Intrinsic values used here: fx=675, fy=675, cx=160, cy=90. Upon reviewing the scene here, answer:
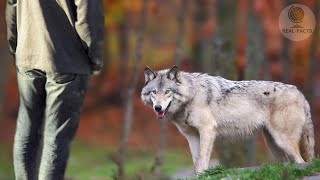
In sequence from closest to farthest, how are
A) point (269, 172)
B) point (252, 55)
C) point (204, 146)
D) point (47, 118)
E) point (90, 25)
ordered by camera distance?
point (90, 25), point (47, 118), point (269, 172), point (204, 146), point (252, 55)

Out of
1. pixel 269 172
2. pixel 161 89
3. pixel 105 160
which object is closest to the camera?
pixel 269 172

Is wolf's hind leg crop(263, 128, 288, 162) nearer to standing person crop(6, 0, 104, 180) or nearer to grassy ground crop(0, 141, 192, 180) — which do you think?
standing person crop(6, 0, 104, 180)

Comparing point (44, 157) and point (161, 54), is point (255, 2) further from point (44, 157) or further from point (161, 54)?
point (161, 54)

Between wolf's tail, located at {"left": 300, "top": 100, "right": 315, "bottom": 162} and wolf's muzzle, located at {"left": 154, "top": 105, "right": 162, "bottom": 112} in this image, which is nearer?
wolf's muzzle, located at {"left": 154, "top": 105, "right": 162, "bottom": 112}

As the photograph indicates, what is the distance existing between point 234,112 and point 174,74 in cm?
79

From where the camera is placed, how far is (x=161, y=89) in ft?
21.8

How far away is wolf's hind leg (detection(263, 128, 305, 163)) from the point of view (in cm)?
700

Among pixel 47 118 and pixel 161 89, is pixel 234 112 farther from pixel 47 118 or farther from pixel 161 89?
pixel 47 118

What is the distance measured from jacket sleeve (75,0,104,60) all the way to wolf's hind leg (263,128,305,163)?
2650 mm

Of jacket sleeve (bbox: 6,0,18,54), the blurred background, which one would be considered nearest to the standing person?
jacket sleeve (bbox: 6,0,18,54)

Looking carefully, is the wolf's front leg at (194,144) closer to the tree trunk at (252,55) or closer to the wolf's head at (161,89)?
the wolf's head at (161,89)

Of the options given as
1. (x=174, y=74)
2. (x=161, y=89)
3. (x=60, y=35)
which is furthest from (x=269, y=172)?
(x=60, y=35)

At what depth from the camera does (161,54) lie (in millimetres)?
23297

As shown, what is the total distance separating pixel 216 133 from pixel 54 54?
2.44 m
